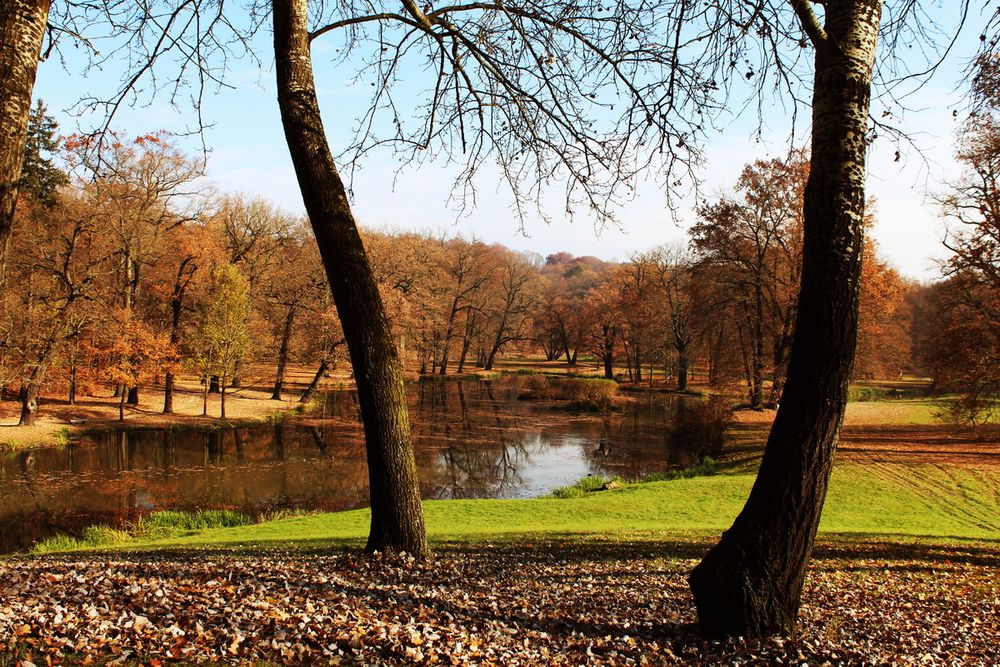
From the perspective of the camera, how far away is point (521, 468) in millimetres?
20781

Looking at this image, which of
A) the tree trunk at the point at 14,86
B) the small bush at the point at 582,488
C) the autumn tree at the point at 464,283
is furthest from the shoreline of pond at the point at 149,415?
the tree trunk at the point at 14,86

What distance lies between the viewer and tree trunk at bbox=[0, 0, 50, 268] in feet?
11.2

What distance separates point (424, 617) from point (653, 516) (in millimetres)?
9486

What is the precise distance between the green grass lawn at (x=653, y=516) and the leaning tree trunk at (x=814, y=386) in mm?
5708

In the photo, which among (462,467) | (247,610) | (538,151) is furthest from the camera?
(462,467)

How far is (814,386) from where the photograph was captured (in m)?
3.92

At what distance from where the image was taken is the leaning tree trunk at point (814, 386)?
3916 millimetres

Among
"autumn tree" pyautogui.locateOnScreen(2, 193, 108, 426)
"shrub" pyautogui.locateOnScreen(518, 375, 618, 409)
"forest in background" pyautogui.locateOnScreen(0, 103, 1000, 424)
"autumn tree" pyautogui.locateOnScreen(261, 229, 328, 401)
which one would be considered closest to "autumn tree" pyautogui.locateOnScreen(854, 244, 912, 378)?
"forest in background" pyautogui.locateOnScreen(0, 103, 1000, 424)

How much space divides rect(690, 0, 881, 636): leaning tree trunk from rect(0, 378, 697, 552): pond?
13284 mm

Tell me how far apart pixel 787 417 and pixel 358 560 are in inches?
152

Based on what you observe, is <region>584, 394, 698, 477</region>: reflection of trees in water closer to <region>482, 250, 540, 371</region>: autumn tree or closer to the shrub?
the shrub

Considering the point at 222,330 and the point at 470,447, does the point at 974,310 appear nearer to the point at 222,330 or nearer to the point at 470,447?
the point at 470,447

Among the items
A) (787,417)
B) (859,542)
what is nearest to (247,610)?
(787,417)

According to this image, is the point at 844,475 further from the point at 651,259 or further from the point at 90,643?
the point at 651,259
